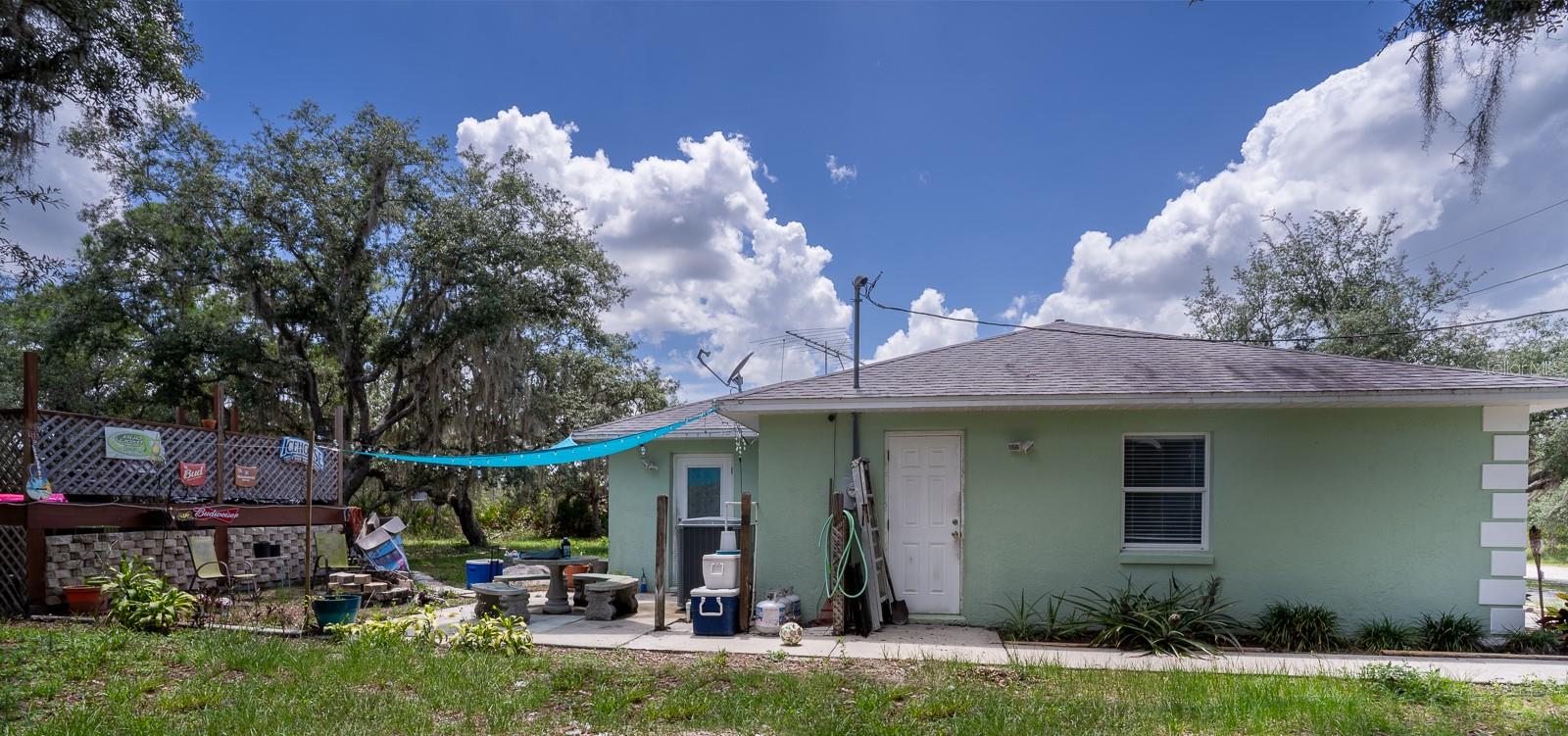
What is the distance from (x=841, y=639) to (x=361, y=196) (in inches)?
524

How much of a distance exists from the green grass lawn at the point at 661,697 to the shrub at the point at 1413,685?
16 millimetres

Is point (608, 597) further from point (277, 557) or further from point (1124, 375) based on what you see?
point (277, 557)

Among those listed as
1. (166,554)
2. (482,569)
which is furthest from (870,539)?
(166,554)

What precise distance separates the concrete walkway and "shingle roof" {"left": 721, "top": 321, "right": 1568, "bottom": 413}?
6.97 ft

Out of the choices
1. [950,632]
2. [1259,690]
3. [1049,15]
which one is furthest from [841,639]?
[1049,15]

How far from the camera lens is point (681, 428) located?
11.4 meters

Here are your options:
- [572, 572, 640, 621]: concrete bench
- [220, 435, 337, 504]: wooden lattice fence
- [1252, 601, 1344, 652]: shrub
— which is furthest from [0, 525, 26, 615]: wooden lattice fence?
[1252, 601, 1344, 652]: shrub

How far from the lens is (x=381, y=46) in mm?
11812

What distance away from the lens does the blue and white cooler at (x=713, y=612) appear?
7555 millimetres

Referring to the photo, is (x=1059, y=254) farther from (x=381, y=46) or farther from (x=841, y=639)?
(x=381, y=46)

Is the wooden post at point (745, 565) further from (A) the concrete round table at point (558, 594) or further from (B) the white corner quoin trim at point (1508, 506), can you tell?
(B) the white corner quoin trim at point (1508, 506)

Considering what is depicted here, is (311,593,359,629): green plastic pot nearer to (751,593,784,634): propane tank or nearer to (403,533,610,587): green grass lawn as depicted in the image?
(751,593,784,634): propane tank

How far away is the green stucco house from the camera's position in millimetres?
7273

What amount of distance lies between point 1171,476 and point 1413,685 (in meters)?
2.67
